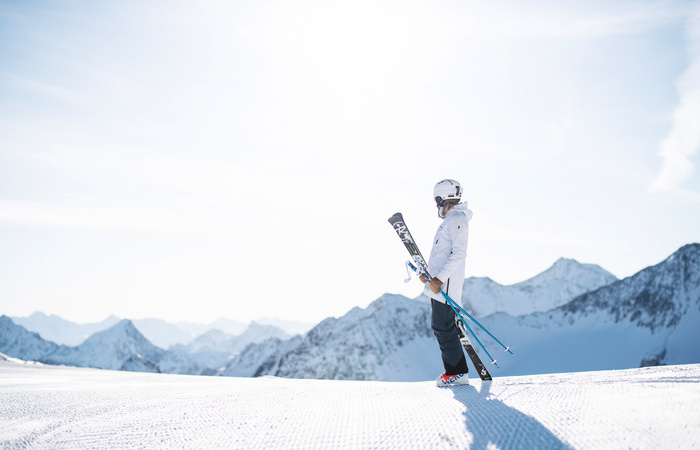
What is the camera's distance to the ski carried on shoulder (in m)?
6.94

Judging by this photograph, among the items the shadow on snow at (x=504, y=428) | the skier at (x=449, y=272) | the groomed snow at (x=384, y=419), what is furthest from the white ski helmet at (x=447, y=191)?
the shadow on snow at (x=504, y=428)

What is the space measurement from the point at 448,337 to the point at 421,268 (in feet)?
4.03

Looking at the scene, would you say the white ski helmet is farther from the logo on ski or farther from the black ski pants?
the black ski pants

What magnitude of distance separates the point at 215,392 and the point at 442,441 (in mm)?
3990

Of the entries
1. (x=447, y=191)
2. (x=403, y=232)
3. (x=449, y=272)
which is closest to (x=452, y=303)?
(x=449, y=272)

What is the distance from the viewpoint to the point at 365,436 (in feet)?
10.7

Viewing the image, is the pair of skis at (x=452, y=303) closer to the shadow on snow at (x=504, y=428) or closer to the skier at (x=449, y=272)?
the skier at (x=449, y=272)

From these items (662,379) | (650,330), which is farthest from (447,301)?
(650,330)

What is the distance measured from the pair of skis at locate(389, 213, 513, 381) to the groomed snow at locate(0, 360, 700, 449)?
140cm

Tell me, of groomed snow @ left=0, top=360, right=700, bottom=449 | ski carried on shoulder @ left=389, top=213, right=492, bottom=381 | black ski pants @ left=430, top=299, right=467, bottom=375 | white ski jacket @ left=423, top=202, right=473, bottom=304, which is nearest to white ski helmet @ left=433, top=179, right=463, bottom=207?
white ski jacket @ left=423, top=202, right=473, bottom=304

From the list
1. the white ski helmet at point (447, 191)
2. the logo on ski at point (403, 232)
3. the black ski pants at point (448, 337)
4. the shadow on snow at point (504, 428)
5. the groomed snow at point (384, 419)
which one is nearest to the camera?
the shadow on snow at point (504, 428)

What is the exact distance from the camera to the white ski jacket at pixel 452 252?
21.3 feet

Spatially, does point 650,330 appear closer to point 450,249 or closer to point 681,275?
point 681,275

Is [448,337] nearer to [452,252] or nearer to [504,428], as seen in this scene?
[452,252]
